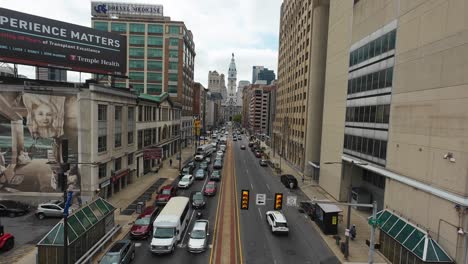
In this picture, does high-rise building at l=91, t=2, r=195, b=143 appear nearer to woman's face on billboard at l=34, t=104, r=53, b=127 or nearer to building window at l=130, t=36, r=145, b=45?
building window at l=130, t=36, r=145, b=45

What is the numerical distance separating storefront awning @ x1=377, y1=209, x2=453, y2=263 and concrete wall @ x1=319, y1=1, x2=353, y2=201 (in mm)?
15074

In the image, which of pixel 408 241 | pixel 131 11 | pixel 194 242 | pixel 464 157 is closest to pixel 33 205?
pixel 194 242

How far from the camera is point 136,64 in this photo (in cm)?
8519

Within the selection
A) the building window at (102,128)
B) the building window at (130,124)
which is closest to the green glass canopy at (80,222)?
the building window at (102,128)

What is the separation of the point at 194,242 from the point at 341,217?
58.7 ft

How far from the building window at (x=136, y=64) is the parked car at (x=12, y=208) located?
198 ft

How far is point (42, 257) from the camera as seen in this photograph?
19109 mm

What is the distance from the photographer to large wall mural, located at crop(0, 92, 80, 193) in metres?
32.1

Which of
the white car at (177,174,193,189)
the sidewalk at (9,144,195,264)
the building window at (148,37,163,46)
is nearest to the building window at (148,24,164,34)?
the building window at (148,37,163,46)

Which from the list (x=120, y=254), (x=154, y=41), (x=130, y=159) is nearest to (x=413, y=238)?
(x=120, y=254)

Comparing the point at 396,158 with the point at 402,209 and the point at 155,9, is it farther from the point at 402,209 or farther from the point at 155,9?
the point at 155,9

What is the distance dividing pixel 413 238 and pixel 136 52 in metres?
83.0

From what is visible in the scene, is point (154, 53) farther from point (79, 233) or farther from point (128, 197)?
point (79, 233)

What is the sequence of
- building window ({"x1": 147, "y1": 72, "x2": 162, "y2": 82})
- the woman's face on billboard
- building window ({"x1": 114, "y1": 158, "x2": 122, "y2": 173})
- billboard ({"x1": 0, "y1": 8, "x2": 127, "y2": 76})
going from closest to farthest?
billboard ({"x1": 0, "y1": 8, "x2": 127, "y2": 76}) < the woman's face on billboard < building window ({"x1": 114, "y1": 158, "x2": 122, "y2": 173}) < building window ({"x1": 147, "y1": 72, "x2": 162, "y2": 82})
